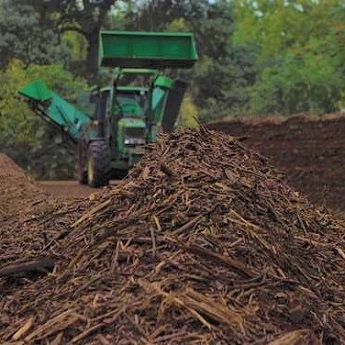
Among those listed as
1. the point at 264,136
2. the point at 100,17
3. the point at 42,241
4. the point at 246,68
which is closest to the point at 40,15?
the point at 100,17

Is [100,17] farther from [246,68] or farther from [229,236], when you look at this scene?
[229,236]

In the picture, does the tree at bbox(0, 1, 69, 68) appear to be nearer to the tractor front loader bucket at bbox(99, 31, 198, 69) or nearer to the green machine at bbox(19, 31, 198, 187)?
the green machine at bbox(19, 31, 198, 187)

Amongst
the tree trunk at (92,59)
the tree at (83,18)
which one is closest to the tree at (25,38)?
the tree at (83,18)

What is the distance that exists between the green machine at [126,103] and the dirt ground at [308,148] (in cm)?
183

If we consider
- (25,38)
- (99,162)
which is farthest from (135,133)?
(25,38)

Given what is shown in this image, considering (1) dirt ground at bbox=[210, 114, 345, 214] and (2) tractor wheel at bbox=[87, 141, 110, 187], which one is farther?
(2) tractor wheel at bbox=[87, 141, 110, 187]

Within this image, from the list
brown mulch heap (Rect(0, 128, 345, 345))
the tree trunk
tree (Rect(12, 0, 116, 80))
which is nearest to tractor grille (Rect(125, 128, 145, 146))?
brown mulch heap (Rect(0, 128, 345, 345))

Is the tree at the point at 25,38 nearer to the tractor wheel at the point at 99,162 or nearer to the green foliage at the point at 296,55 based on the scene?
the green foliage at the point at 296,55

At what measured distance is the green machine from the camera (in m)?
17.4

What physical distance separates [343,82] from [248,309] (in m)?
32.0

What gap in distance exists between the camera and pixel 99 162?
63.0 ft

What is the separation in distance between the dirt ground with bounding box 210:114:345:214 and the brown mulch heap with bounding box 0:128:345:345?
39.4 ft

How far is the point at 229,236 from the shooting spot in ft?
14.0

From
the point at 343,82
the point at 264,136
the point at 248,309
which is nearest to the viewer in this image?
the point at 248,309
